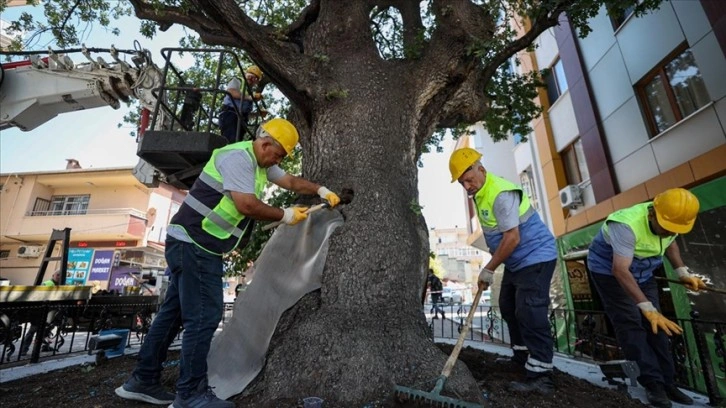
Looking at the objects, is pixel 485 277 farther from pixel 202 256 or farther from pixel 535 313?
pixel 202 256

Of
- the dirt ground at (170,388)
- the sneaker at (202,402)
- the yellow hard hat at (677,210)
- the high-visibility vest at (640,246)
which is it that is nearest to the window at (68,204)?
the dirt ground at (170,388)

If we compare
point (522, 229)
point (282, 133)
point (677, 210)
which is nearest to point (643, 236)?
point (677, 210)

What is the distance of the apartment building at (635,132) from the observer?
5473mm

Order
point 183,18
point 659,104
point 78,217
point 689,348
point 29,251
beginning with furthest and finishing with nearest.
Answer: point 78,217
point 29,251
point 659,104
point 689,348
point 183,18

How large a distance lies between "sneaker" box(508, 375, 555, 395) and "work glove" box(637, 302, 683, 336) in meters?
1.10

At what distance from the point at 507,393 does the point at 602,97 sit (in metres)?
8.24

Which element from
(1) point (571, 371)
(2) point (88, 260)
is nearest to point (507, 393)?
(1) point (571, 371)

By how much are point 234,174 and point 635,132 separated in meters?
8.14

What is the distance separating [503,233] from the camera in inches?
122

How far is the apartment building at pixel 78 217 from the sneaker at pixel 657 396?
19272 millimetres

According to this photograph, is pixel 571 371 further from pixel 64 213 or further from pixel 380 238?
pixel 64 213

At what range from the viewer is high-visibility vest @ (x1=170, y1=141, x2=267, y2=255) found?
2498mm

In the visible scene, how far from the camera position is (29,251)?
60.7ft

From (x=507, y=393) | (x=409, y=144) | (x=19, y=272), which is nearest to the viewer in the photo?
(x=507, y=393)
